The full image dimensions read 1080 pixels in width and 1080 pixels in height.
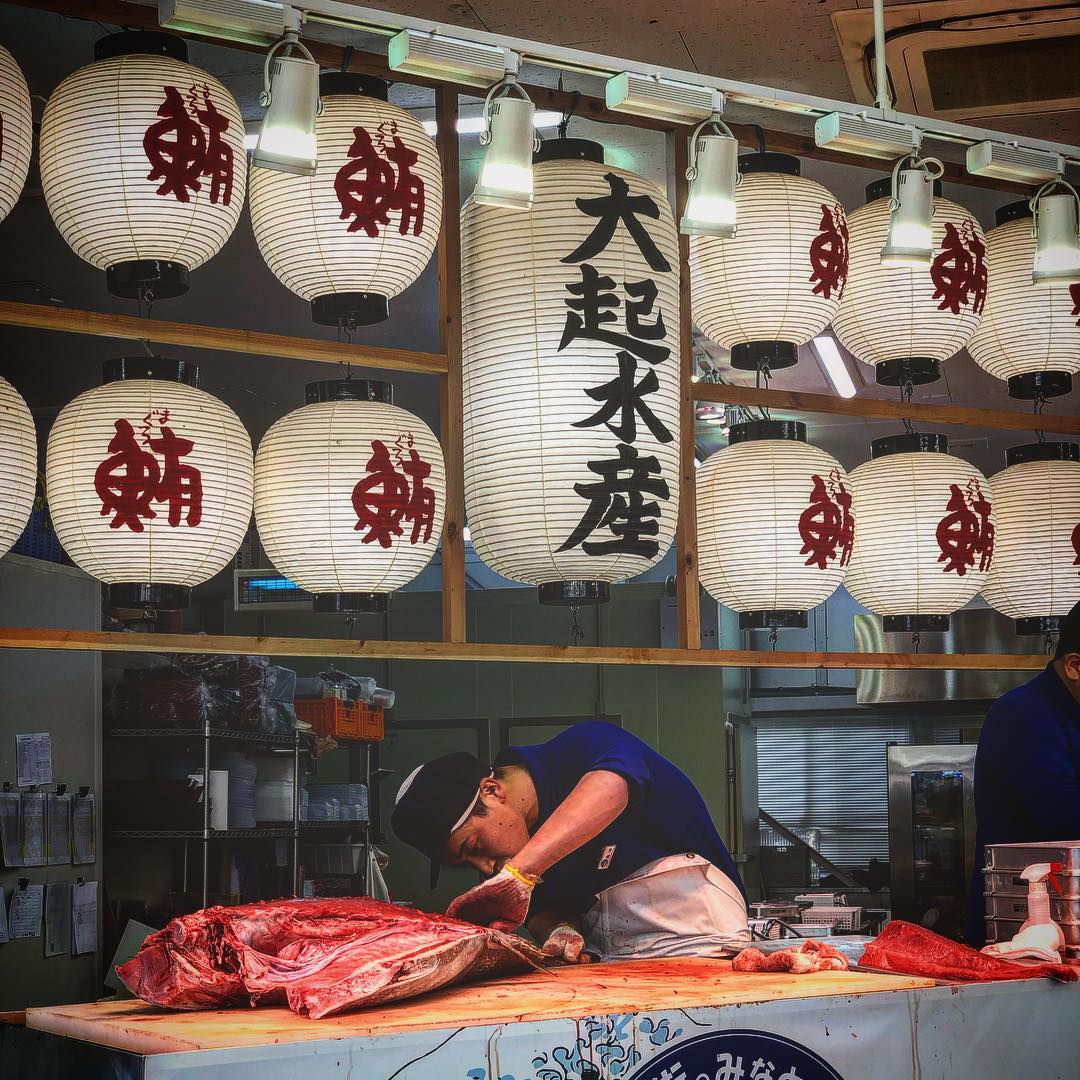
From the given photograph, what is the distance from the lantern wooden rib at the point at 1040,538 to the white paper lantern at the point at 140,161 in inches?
124

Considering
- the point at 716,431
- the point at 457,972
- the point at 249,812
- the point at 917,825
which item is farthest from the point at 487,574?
the point at 457,972

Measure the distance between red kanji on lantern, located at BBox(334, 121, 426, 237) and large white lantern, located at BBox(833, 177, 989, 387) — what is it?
5.65 feet

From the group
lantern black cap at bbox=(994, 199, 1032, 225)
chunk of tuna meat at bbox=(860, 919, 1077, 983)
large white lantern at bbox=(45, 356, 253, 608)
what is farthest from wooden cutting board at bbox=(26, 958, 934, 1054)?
lantern black cap at bbox=(994, 199, 1032, 225)

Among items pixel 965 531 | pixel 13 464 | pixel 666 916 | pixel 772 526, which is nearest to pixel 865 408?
pixel 965 531

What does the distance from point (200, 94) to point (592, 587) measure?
1.82 m

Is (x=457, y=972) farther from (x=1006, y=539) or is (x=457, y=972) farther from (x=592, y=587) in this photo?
(x=1006, y=539)

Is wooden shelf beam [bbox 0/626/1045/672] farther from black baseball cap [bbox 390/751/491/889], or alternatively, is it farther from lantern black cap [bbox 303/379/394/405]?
lantern black cap [bbox 303/379/394/405]

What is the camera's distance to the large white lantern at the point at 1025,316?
5207 mm

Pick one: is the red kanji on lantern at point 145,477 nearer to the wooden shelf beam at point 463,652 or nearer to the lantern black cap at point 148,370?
the lantern black cap at point 148,370

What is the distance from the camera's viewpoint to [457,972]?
3633 millimetres

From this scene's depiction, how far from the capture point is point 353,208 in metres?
4.00

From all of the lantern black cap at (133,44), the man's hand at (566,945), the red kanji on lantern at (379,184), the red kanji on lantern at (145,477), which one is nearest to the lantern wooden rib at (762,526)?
the man's hand at (566,945)

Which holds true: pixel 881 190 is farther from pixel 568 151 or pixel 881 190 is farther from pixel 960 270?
pixel 568 151

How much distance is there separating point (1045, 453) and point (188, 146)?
3447 millimetres
